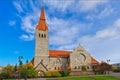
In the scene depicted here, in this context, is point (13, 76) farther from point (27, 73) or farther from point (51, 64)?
point (51, 64)

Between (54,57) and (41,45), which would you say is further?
(54,57)

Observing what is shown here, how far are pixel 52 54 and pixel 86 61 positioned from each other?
1486 centimetres

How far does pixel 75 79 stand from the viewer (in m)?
48.5

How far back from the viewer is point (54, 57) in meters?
78.2

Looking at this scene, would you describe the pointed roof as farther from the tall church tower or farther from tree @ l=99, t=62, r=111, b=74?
tree @ l=99, t=62, r=111, b=74

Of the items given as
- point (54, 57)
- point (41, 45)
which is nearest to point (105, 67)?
point (54, 57)

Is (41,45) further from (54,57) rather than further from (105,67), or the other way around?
(105,67)

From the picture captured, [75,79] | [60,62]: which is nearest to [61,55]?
[60,62]

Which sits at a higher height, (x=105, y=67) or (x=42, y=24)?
(x=42, y=24)

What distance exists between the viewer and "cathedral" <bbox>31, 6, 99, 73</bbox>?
75.1 meters

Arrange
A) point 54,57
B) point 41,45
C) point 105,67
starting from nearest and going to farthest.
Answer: point 105,67, point 41,45, point 54,57

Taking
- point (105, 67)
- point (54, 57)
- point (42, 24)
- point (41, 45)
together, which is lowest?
point (105, 67)

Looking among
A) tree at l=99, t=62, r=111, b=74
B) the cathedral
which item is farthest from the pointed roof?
tree at l=99, t=62, r=111, b=74

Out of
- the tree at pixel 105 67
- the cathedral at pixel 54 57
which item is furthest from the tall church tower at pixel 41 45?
the tree at pixel 105 67
